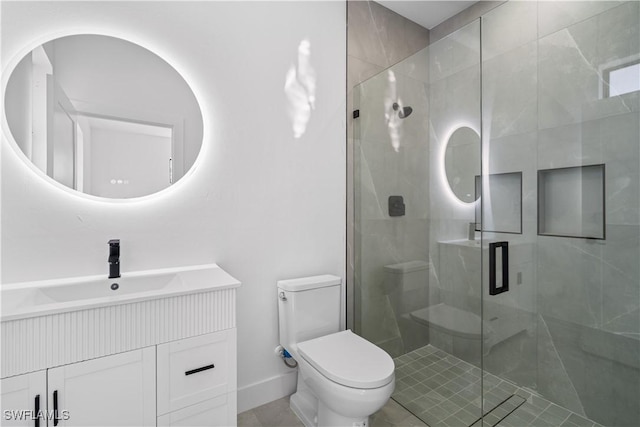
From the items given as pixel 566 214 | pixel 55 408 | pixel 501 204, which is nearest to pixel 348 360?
pixel 55 408

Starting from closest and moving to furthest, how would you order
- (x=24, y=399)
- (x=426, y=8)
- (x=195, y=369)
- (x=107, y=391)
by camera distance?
(x=24, y=399)
(x=107, y=391)
(x=195, y=369)
(x=426, y=8)

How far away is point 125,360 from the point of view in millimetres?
1130

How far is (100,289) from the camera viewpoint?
133 cm

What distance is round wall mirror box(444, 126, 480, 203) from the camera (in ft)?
5.60

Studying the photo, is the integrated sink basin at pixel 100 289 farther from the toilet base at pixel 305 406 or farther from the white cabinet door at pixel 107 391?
the toilet base at pixel 305 406

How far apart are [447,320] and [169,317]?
1.57 meters

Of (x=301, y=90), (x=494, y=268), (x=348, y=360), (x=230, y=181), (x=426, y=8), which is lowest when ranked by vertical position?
(x=348, y=360)

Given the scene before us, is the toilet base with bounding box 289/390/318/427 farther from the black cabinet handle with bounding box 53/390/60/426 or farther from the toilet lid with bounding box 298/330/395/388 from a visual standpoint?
the black cabinet handle with bounding box 53/390/60/426

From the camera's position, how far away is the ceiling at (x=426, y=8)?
235 centimetres

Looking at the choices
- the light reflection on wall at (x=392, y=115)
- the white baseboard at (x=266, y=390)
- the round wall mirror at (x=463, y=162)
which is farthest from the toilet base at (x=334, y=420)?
the light reflection on wall at (x=392, y=115)

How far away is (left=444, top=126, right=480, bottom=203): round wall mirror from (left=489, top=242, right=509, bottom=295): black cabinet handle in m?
0.29

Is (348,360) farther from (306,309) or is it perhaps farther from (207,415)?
(207,415)

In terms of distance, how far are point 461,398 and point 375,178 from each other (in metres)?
1.40

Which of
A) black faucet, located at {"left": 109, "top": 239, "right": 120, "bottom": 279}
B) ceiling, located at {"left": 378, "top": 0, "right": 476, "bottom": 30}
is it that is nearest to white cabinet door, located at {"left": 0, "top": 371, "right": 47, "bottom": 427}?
black faucet, located at {"left": 109, "top": 239, "right": 120, "bottom": 279}
